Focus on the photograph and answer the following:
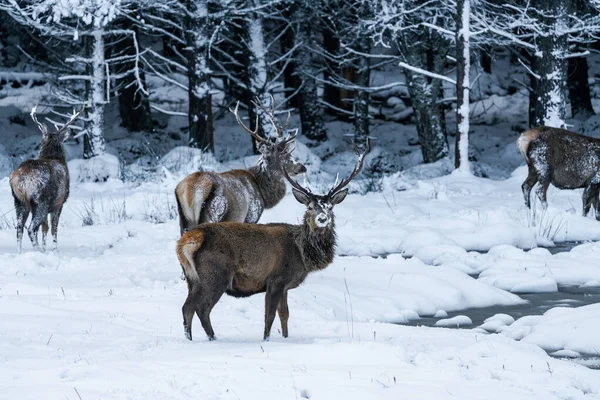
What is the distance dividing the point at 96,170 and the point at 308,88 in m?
7.39

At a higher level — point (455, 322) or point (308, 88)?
point (308, 88)

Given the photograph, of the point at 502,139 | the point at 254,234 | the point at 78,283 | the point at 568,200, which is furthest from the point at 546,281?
the point at 502,139

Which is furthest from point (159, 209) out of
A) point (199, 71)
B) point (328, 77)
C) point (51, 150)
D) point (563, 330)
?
point (328, 77)

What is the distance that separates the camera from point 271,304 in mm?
7387

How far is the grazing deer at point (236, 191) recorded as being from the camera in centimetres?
1042

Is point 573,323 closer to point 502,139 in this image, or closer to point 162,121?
point 502,139

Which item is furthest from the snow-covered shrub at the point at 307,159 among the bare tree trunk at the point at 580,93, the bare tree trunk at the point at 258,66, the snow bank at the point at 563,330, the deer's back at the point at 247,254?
the deer's back at the point at 247,254

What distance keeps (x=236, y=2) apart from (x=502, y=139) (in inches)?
392

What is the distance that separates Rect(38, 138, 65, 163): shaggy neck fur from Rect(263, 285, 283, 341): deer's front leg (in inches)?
268

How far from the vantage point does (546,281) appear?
10508 mm

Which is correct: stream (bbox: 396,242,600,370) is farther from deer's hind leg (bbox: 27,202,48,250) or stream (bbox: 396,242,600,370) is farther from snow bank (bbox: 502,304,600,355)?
deer's hind leg (bbox: 27,202,48,250)

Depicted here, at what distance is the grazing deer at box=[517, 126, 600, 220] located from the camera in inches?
590

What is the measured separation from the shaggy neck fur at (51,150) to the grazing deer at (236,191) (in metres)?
3.15

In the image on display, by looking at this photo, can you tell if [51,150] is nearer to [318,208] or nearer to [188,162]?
[188,162]
